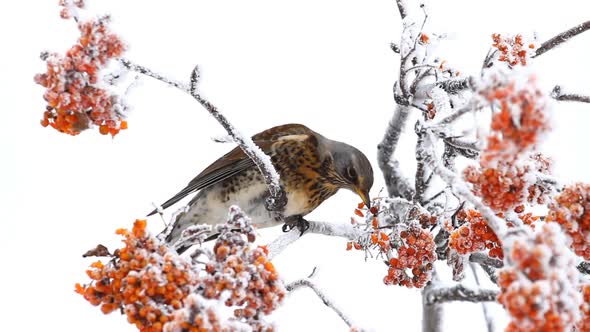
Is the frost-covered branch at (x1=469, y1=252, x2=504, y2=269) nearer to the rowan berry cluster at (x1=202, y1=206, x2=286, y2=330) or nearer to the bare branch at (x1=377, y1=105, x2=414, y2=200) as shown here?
the rowan berry cluster at (x1=202, y1=206, x2=286, y2=330)

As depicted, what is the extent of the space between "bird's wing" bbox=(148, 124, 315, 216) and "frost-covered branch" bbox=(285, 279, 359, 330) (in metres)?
1.16

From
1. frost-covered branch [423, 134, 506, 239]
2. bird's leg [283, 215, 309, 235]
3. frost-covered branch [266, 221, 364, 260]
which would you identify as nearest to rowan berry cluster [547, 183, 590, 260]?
frost-covered branch [423, 134, 506, 239]

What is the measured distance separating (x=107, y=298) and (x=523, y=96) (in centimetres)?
80

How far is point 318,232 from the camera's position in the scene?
277cm

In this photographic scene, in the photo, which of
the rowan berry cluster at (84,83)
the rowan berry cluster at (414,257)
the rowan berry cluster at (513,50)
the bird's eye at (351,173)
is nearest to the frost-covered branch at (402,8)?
the rowan berry cluster at (513,50)

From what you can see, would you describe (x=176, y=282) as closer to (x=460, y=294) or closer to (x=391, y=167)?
(x=460, y=294)

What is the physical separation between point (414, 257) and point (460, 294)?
0.45m

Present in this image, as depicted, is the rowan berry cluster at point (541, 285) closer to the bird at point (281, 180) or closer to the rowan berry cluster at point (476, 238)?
the rowan berry cluster at point (476, 238)

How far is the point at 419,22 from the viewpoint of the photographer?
2.26m

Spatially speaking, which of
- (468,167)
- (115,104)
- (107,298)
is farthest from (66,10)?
(468,167)

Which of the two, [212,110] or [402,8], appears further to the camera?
[402,8]

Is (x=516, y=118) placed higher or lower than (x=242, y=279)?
higher

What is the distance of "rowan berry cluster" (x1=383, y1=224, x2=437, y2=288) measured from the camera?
76.9 inches

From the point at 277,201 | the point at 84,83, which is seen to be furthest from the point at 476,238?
the point at 277,201
